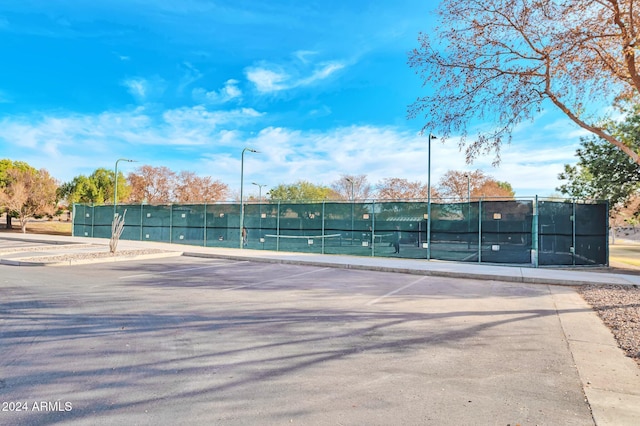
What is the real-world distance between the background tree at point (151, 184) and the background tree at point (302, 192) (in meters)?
16.7

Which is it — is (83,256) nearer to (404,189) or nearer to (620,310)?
(620,310)

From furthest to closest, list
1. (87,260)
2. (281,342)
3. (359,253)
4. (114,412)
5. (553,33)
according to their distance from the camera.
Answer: (359,253) < (87,260) < (553,33) < (281,342) < (114,412)

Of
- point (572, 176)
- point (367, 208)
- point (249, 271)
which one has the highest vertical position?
point (572, 176)

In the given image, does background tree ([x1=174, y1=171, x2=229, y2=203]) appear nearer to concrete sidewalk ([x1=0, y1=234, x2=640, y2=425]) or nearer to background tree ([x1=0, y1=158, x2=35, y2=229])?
background tree ([x1=0, y1=158, x2=35, y2=229])

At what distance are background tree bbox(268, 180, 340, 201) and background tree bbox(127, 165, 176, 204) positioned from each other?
16704 millimetres

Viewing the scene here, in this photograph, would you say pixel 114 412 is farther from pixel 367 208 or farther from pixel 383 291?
pixel 367 208

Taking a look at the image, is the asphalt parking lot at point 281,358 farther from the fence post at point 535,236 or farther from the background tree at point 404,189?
the background tree at point 404,189

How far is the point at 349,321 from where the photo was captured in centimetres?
660

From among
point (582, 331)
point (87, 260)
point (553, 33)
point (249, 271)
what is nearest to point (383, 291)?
point (582, 331)

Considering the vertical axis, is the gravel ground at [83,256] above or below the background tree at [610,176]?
below

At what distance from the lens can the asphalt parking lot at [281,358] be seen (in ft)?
11.3

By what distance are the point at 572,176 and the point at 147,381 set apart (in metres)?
22.6

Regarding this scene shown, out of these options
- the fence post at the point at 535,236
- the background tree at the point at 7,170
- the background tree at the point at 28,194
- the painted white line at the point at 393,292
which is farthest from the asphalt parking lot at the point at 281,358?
the background tree at the point at 7,170

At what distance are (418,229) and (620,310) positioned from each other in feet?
32.4
